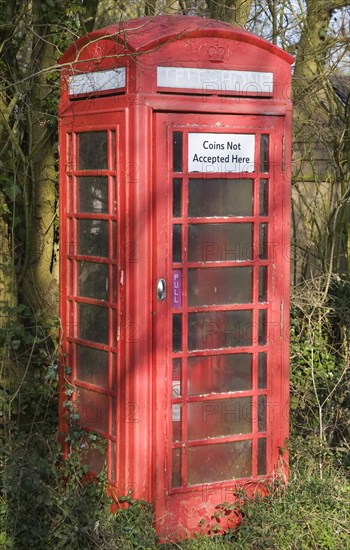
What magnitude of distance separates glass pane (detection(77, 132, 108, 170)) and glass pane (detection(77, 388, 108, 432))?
4.44ft

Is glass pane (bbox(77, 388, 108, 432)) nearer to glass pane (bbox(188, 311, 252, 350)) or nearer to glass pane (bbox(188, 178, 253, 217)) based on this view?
glass pane (bbox(188, 311, 252, 350))

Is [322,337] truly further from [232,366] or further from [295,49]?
[295,49]

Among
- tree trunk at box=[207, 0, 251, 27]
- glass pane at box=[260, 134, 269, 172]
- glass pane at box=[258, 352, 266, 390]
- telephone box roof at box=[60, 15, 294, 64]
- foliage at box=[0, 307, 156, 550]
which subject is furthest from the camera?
tree trunk at box=[207, 0, 251, 27]

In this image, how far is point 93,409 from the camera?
498 centimetres

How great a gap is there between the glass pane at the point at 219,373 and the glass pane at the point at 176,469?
359mm

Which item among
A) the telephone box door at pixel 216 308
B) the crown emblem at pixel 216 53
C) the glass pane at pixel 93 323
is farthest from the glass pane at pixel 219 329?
the crown emblem at pixel 216 53

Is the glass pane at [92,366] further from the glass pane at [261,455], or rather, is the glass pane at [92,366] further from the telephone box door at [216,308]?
the glass pane at [261,455]

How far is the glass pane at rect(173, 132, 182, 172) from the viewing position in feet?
15.3

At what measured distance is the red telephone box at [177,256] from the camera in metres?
4.64

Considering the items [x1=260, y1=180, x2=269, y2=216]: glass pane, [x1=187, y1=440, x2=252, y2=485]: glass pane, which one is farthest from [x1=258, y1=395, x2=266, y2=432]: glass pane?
Result: [x1=260, y1=180, x2=269, y2=216]: glass pane

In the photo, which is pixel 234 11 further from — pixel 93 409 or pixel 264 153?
pixel 93 409

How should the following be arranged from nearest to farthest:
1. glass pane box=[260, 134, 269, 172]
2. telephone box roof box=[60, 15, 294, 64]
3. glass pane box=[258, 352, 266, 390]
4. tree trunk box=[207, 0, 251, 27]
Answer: telephone box roof box=[60, 15, 294, 64]
glass pane box=[260, 134, 269, 172]
glass pane box=[258, 352, 266, 390]
tree trunk box=[207, 0, 251, 27]

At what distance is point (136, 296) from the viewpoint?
4.62m

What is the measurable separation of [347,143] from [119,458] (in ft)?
15.7
